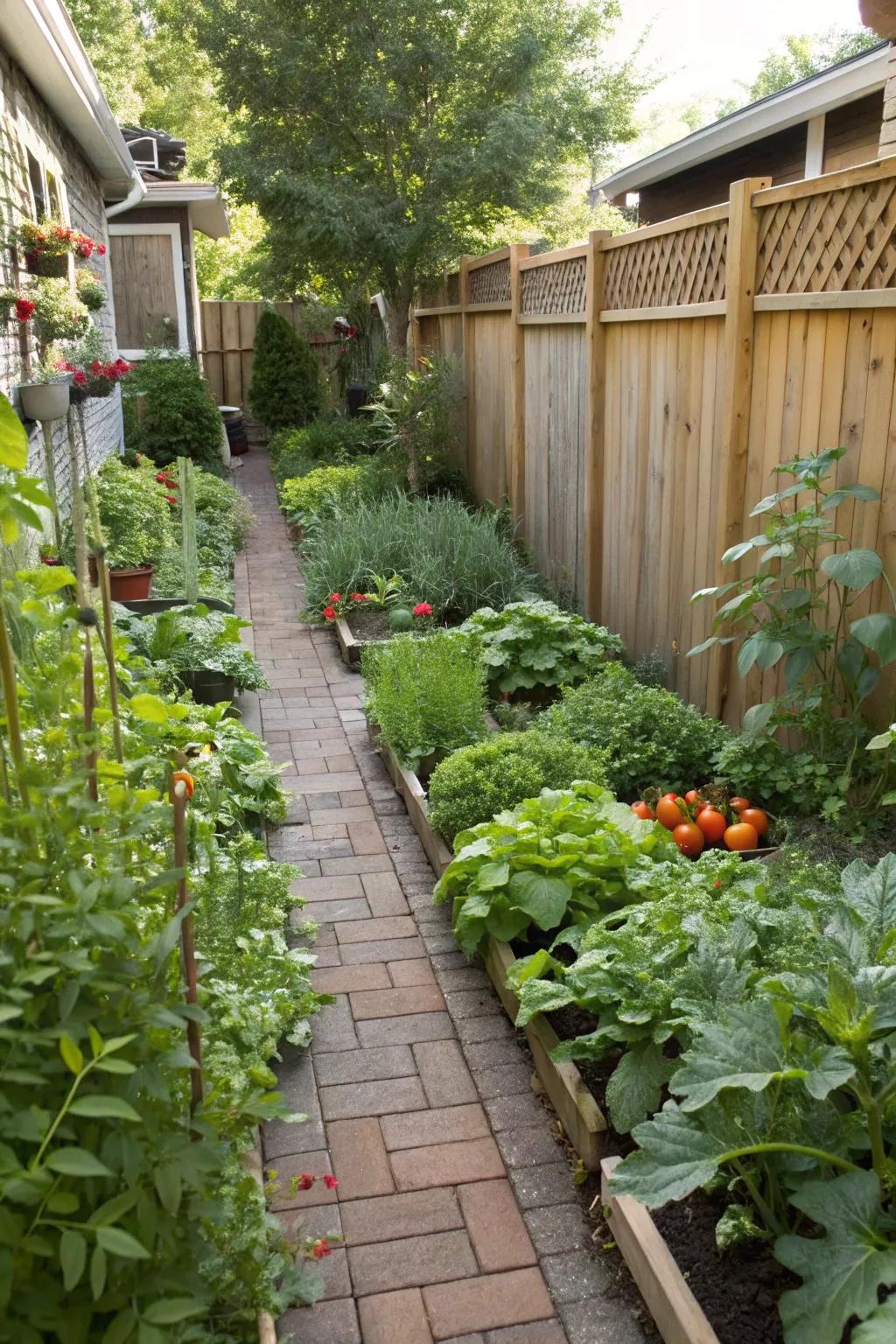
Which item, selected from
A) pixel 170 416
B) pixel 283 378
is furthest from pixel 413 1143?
pixel 283 378

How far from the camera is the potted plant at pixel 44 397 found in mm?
6148

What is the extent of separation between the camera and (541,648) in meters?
5.82

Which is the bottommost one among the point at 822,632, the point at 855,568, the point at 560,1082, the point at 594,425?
the point at 560,1082

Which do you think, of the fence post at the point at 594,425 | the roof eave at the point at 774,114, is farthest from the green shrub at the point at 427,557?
the roof eave at the point at 774,114

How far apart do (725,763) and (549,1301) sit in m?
2.25

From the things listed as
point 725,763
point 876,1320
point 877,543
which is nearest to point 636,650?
point 725,763

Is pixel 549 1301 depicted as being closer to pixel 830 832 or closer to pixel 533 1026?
pixel 533 1026

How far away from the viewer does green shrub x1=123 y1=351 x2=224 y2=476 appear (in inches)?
487

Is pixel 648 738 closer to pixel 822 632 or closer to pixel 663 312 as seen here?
pixel 822 632

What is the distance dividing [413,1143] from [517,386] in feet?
20.3

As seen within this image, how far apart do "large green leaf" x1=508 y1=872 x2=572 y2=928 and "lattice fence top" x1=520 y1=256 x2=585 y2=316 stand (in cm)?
422

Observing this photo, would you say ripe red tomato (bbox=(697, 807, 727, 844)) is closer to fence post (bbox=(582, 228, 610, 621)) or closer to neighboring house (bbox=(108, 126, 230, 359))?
fence post (bbox=(582, 228, 610, 621))

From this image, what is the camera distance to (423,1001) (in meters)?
3.44

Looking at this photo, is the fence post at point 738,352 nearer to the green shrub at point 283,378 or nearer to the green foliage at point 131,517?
the green foliage at point 131,517
